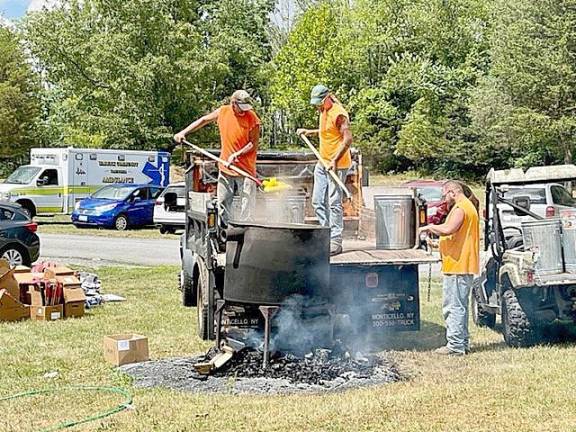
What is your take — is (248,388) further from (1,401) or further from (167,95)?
(167,95)

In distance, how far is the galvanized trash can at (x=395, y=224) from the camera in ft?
30.0

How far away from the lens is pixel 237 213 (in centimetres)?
950

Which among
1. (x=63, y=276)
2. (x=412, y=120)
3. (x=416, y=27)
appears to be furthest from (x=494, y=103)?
(x=63, y=276)

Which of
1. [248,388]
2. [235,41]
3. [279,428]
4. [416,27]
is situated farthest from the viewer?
[416,27]

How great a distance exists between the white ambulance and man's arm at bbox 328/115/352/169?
20335 millimetres

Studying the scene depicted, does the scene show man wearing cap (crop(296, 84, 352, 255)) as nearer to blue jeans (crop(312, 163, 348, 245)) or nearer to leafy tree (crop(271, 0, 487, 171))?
blue jeans (crop(312, 163, 348, 245))

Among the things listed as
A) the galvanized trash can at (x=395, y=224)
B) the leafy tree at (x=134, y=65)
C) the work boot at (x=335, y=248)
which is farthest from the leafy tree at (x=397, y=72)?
the work boot at (x=335, y=248)

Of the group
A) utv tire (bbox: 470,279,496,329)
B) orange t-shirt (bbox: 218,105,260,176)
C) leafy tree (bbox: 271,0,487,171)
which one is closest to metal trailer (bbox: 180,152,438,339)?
orange t-shirt (bbox: 218,105,260,176)

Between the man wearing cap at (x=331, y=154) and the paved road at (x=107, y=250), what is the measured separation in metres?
9.11

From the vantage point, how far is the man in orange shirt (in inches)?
352

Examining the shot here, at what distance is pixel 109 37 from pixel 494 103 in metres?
19.8

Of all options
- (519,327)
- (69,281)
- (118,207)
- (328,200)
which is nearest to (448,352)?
(519,327)

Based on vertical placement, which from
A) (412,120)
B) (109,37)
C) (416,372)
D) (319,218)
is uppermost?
(109,37)

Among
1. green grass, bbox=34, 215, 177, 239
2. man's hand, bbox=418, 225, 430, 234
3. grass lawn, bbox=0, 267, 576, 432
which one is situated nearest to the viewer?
grass lawn, bbox=0, 267, 576, 432
